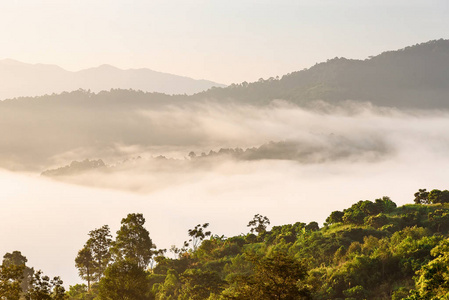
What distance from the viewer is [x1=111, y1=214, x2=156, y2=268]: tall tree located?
92938mm

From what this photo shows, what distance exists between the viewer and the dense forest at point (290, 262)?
38.0 m

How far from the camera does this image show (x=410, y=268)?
6228 cm

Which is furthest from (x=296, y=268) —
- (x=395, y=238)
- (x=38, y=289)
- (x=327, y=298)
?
(x=395, y=238)

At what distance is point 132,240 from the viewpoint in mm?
93438

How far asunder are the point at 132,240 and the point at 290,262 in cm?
5949

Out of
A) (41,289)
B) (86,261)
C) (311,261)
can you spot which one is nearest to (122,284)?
(41,289)

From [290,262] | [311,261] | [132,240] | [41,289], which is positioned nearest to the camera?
[290,262]

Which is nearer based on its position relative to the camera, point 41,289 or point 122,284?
point 41,289

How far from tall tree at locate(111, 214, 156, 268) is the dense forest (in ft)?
0.55

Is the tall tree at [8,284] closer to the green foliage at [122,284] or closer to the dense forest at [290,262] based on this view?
the dense forest at [290,262]

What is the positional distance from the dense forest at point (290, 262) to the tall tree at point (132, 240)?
167 mm

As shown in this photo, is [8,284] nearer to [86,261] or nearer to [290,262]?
[290,262]

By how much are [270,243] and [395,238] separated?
1116 inches

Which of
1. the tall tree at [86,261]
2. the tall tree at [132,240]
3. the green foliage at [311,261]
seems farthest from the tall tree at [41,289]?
the tall tree at [86,261]
